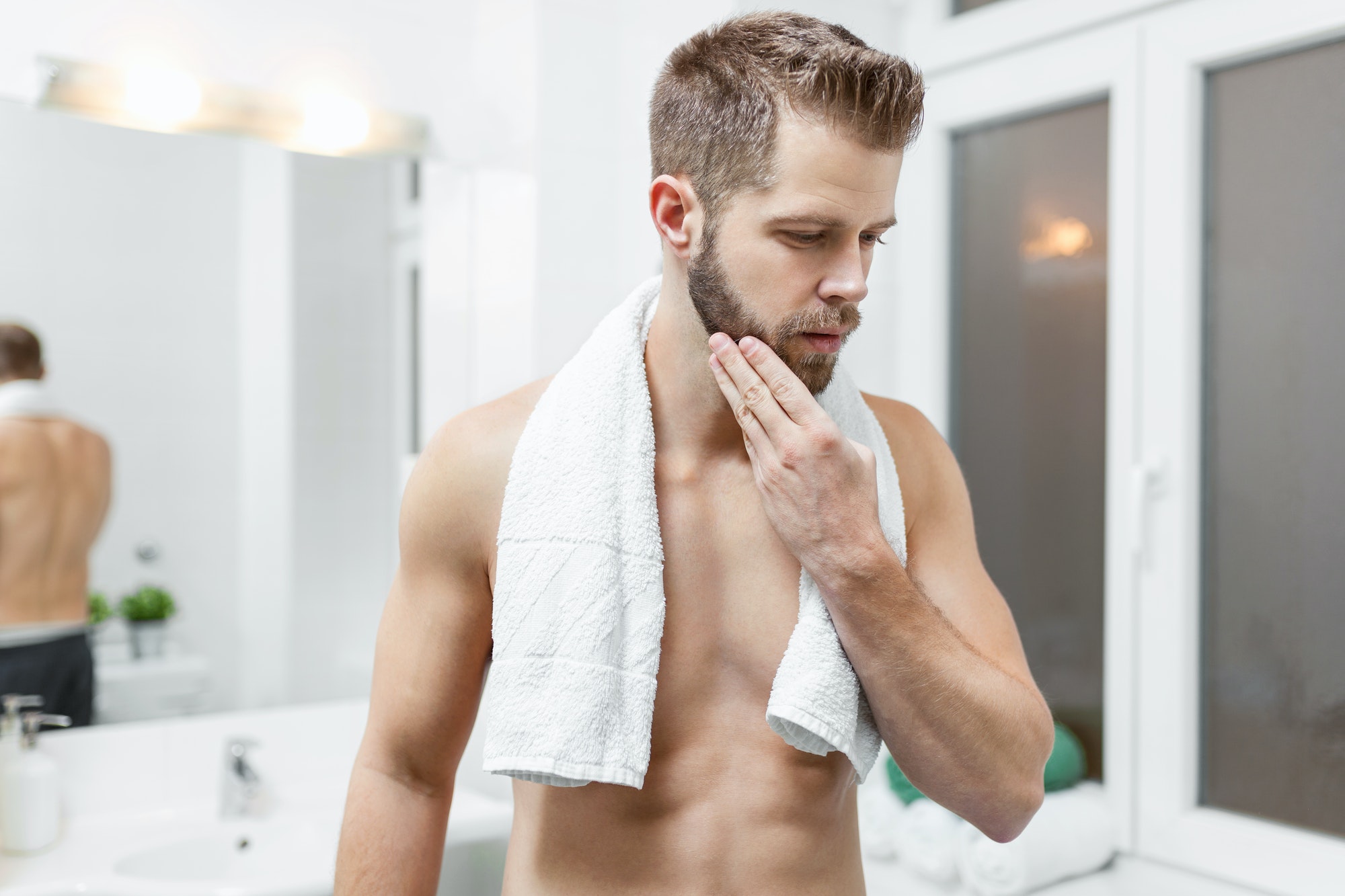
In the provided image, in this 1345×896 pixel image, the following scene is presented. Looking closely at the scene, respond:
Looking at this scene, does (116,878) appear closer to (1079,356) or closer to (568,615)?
(568,615)

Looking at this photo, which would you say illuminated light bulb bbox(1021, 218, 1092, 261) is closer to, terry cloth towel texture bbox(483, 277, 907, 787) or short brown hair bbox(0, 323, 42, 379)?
terry cloth towel texture bbox(483, 277, 907, 787)

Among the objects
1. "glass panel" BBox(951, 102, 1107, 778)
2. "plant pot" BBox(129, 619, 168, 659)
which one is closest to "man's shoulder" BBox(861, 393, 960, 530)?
"glass panel" BBox(951, 102, 1107, 778)

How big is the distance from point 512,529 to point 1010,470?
4.03 ft

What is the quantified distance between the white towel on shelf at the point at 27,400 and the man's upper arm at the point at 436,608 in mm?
1015

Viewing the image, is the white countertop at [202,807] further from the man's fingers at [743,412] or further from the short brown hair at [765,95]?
the short brown hair at [765,95]

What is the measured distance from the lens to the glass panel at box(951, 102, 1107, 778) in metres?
1.77

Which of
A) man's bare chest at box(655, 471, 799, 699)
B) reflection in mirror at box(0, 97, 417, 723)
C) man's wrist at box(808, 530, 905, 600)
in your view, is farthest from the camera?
reflection in mirror at box(0, 97, 417, 723)

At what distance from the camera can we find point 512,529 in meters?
0.92

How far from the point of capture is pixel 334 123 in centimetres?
191

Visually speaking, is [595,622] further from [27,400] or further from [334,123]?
[334,123]

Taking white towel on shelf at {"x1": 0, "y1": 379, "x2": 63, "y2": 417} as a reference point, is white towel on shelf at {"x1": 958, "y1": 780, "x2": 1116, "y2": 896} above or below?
below

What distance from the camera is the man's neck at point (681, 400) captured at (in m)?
0.98

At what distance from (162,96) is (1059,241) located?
1.51 m

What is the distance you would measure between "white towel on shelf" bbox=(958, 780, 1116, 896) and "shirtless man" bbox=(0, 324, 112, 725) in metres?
1.40
